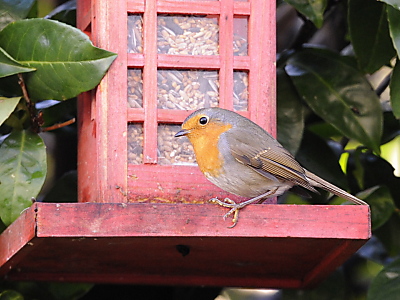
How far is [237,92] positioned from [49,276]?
1.25 m

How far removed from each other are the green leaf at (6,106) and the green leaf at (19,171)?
204mm

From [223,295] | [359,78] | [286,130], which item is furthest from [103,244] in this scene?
[223,295]

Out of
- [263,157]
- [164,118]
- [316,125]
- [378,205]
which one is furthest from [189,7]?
[316,125]

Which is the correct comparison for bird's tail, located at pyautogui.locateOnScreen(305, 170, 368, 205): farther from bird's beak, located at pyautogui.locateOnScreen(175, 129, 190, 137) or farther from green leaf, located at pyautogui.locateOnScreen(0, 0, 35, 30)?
green leaf, located at pyautogui.locateOnScreen(0, 0, 35, 30)

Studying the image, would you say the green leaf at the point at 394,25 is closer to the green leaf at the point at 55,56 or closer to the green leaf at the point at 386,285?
the green leaf at the point at 386,285

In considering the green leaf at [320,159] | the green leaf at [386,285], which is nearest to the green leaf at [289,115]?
the green leaf at [320,159]

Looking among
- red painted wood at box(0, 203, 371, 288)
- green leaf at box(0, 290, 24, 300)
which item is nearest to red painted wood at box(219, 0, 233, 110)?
red painted wood at box(0, 203, 371, 288)

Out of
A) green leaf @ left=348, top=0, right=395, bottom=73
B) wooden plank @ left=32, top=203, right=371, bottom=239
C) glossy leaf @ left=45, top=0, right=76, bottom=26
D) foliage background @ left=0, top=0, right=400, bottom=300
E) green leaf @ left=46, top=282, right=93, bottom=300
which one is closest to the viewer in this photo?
wooden plank @ left=32, top=203, right=371, bottom=239

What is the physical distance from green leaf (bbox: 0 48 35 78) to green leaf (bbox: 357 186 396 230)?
1.67 m

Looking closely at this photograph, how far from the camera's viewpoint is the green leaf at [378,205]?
383 cm

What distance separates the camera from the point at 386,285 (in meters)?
3.67

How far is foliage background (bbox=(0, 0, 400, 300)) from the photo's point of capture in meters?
3.51

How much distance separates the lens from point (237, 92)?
3.56 meters

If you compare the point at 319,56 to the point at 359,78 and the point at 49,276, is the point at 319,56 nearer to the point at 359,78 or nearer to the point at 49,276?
the point at 359,78
